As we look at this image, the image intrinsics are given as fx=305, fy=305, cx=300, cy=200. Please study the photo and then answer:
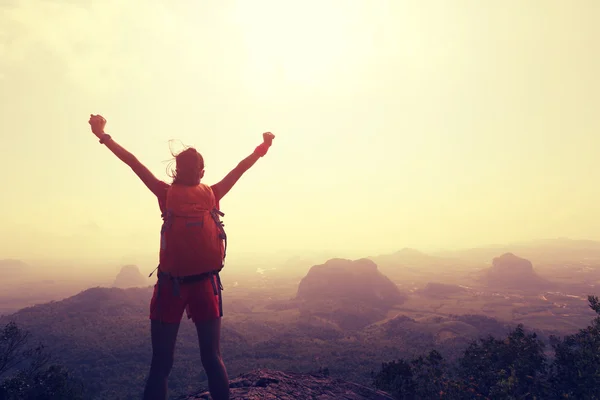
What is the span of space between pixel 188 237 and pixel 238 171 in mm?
1234

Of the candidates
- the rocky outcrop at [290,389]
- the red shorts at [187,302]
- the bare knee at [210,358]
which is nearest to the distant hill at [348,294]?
the rocky outcrop at [290,389]

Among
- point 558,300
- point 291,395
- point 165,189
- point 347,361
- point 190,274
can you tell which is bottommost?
point 558,300

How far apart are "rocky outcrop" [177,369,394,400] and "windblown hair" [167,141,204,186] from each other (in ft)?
14.1

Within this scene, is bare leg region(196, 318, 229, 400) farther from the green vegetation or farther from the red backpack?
the green vegetation

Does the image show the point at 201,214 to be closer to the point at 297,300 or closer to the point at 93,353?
the point at 93,353

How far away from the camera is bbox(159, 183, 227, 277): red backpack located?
131 inches

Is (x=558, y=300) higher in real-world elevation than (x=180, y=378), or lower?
lower

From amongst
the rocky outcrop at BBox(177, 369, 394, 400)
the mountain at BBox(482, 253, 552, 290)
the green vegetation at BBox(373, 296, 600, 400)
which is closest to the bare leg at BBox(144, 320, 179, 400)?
the rocky outcrop at BBox(177, 369, 394, 400)

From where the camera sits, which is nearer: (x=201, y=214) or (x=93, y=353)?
(x=201, y=214)

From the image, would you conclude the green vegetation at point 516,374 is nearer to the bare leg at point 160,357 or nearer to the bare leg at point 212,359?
the bare leg at point 212,359

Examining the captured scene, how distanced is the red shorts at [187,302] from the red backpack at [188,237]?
164 millimetres

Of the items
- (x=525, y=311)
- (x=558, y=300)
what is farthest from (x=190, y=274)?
(x=558, y=300)

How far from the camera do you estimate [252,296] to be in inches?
5207

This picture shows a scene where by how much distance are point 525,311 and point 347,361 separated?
228 feet
